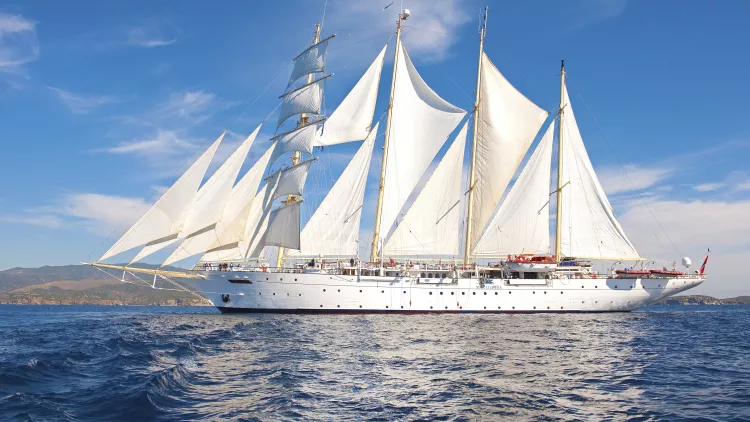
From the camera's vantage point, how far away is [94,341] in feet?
77.4

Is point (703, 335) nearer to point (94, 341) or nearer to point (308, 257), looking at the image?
point (308, 257)

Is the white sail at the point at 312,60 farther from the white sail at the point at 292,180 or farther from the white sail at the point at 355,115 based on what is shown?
the white sail at the point at 292,180

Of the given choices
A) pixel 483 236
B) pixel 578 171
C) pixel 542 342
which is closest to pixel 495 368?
pixel 542 342

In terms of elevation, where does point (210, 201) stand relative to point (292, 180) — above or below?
below

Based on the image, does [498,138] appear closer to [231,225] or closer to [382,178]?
[382,178]

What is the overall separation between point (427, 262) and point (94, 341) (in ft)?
86.1

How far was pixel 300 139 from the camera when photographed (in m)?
43.8

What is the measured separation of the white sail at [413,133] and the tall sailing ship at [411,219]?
0.31ft

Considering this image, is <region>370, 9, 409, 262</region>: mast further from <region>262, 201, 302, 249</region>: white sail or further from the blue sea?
the blue sea

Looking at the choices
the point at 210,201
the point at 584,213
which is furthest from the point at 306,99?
the point at 584,213

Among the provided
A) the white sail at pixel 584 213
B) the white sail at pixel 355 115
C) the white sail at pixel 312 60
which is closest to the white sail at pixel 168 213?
the white sail at pixel 355 115

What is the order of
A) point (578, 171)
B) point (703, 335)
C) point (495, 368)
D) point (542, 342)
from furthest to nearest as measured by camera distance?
point (578, 171), point (703, 335), point (542, 342), point (495, 368)

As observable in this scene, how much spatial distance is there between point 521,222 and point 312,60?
23947mm

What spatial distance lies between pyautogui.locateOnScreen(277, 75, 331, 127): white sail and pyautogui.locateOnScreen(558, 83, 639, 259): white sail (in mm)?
23725
